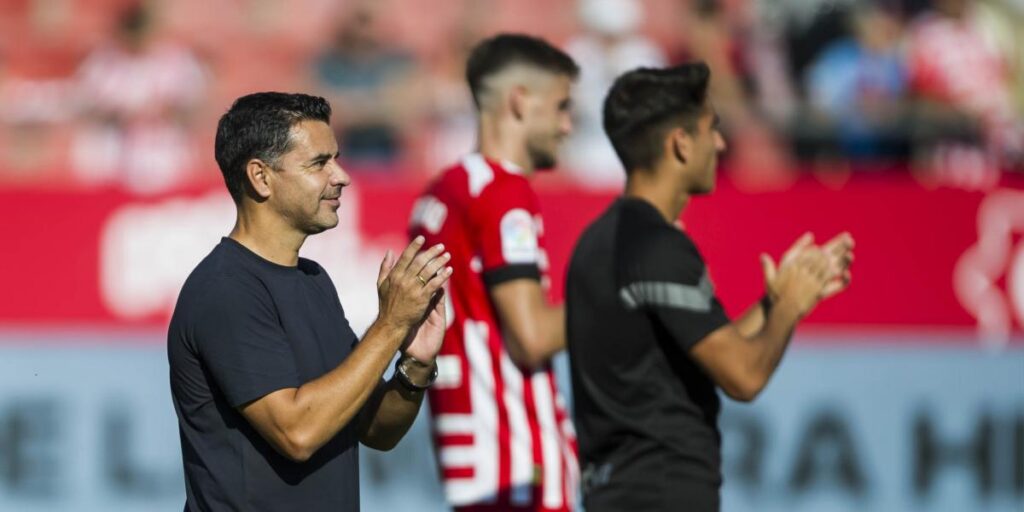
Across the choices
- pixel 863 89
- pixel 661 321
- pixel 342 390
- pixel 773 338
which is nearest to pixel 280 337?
pixel 342 390

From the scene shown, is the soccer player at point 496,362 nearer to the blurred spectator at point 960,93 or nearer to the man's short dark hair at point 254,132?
the man's short dark hair at point 254,132

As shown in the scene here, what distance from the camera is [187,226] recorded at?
7.91 metres

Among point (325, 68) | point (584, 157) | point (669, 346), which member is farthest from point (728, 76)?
point (669, 346)

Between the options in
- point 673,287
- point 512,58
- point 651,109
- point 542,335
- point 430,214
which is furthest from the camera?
point 512,58

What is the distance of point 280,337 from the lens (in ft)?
11.1

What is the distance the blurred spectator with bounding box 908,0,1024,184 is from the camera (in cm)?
948

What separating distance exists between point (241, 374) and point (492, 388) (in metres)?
1.88

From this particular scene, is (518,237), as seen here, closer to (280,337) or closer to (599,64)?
(280,337)

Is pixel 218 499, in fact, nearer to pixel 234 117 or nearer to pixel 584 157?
pixel 234 117

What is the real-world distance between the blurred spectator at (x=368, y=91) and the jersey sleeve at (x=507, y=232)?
4289mm

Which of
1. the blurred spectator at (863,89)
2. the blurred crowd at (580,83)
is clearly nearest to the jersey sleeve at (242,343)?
the blurred crowd at (580,83)

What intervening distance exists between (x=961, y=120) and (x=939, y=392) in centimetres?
259

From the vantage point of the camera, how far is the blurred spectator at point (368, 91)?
944 cm

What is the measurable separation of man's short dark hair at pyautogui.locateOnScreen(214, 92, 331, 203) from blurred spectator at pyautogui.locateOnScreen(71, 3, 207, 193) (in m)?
5.85
